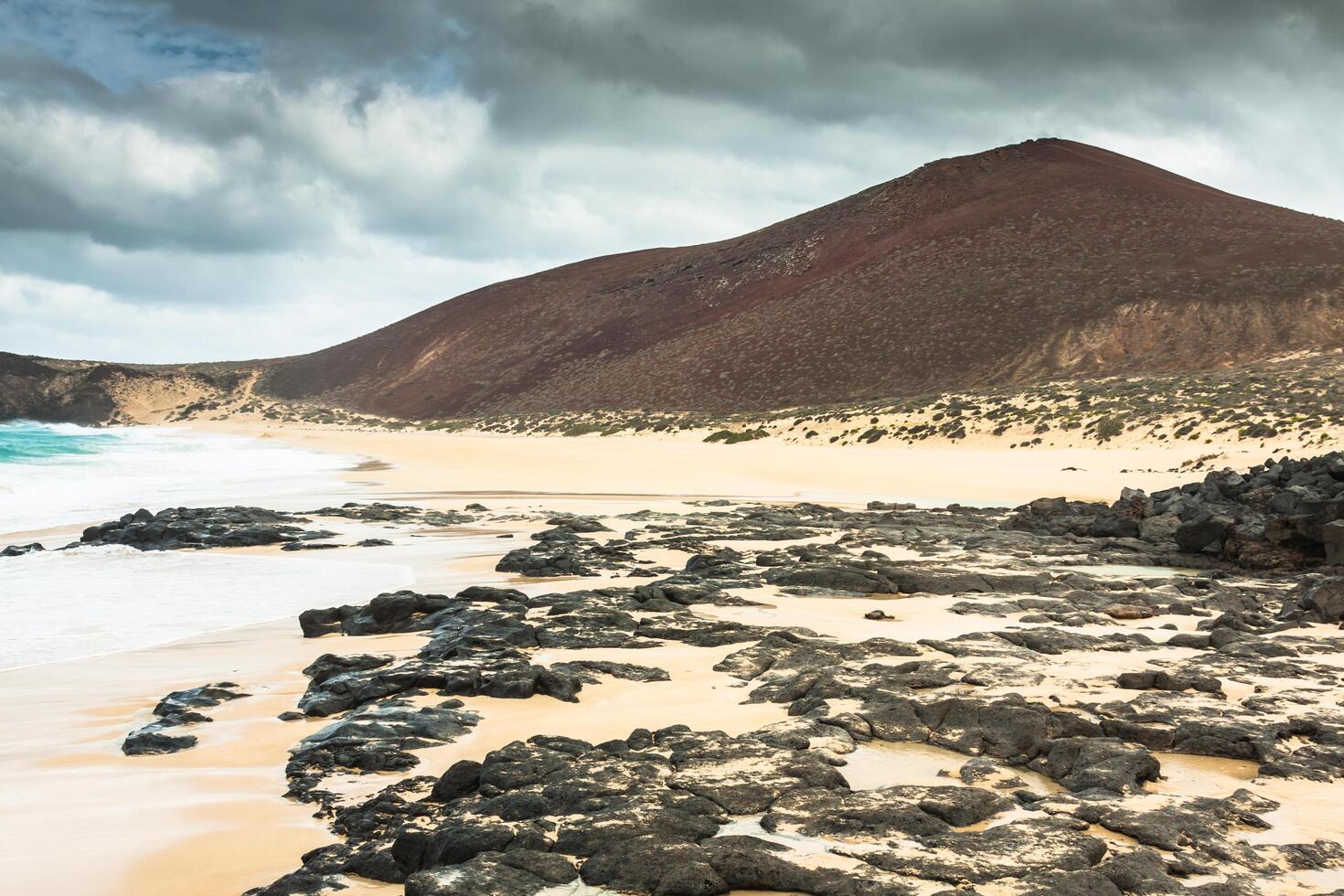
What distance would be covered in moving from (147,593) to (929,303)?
71.7m

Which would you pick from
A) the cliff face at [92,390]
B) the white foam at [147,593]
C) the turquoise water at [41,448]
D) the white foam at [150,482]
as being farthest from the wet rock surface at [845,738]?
the cliff face at [92,390]

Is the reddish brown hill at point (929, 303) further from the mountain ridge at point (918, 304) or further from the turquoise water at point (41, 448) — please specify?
the turquoise water at point (41, 448)

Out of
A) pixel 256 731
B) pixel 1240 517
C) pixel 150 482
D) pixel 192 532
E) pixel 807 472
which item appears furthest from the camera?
pixel 150 482

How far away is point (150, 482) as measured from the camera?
34.0 meters

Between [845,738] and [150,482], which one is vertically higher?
[845,738]

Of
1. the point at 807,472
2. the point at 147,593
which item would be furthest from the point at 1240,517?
the point at 807,472

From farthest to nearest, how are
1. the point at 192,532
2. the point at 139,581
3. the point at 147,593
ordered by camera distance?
the point at 192,532, the point at 139,581, the point at 147,593

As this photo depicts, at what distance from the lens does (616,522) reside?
20.0 m

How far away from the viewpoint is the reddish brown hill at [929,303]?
219 feet

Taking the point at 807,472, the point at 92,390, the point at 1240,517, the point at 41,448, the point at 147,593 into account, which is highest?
the point at 92,390

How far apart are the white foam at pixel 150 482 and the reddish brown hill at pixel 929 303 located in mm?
34561

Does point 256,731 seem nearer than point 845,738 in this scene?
No

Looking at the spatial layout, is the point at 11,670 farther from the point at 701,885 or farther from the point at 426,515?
the point at 426,515

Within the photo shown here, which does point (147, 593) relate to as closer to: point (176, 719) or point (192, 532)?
point (192, 532)
